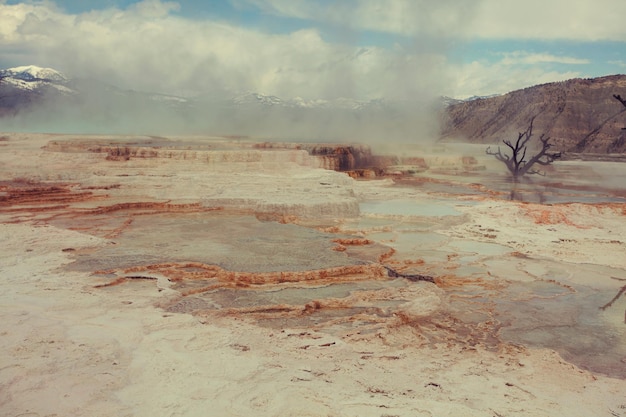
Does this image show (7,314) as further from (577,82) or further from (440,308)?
(577,82)

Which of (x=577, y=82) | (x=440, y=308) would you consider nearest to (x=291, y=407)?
(x=440, y=308)

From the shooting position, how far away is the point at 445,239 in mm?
8945

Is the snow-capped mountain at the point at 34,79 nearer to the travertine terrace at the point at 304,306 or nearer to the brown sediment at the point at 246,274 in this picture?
the travertine terrace at the point at 304,306

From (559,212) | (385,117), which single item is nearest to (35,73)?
(385,117)

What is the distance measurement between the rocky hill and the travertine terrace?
37.1 meters

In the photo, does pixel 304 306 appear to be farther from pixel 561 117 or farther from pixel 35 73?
pixel 35 73

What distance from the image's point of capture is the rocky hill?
45594 mm

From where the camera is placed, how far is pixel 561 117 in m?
50.1

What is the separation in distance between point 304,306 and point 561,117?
5209 cm

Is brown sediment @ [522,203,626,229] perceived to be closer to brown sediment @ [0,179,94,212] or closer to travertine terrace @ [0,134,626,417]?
travertine terrace @ [0,134,626,417]

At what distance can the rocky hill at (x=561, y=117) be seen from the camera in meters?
45.6

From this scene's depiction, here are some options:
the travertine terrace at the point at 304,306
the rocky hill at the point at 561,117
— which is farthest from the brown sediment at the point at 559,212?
the rocky hill at the point at 561,117

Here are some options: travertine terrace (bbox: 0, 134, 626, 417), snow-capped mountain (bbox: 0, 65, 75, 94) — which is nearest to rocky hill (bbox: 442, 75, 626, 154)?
travertine terrace (bbox: 0, 134, 626, 417)

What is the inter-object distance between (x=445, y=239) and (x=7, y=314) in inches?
266
